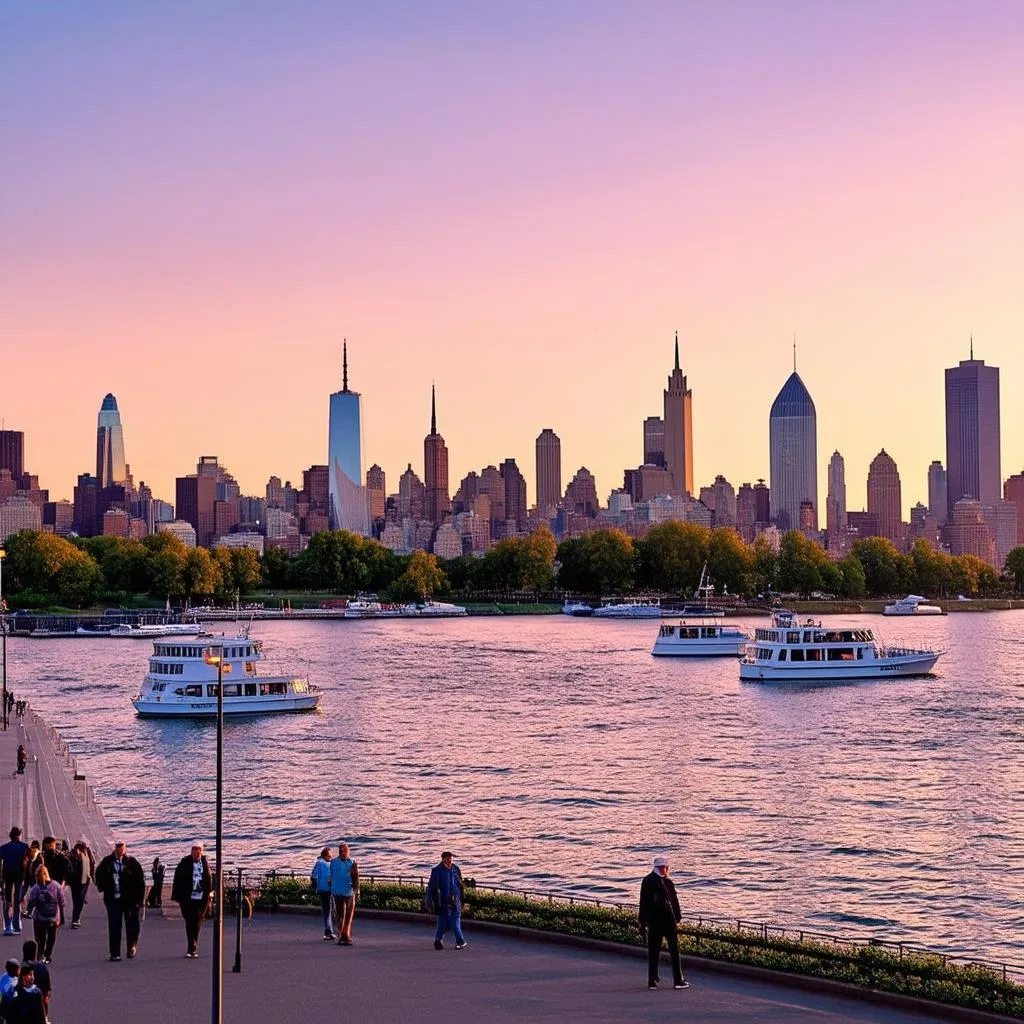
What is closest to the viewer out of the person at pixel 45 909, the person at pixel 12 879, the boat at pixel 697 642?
the person at pixel 45 909

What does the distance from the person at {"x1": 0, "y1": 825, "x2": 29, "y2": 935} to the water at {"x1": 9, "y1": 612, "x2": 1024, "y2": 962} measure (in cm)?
1669

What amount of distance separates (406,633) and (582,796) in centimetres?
11661

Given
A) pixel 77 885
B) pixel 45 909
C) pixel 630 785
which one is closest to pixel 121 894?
pixel 45 909

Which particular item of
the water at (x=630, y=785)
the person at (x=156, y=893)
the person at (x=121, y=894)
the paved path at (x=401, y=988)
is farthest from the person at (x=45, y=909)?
the water at (x=630, y=785)

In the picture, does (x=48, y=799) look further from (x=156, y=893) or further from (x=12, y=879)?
(x=12, y=879)

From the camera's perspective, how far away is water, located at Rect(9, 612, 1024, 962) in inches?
1603

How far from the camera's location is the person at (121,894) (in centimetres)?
2406

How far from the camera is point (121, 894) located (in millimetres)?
24062

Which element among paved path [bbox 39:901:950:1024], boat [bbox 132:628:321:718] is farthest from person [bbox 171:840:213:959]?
boat [bbox 132:628:321:718]

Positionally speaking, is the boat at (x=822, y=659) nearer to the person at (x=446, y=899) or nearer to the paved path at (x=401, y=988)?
the paved path at (x=401, y=988)

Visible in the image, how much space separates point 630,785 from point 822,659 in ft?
173

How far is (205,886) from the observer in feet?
79.3

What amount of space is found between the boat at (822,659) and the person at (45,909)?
83.8 m

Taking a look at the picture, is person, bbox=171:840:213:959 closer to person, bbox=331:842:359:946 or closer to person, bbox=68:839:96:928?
person, bbox=331:842:359:946
